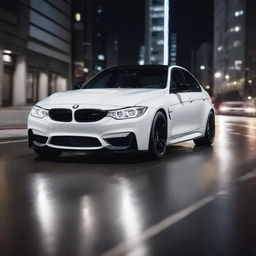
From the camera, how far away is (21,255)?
3.86 metres

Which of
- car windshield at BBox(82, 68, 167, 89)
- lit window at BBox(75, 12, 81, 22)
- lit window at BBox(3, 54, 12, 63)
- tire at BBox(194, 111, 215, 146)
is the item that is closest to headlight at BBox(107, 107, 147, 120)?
car windshield at BBox(82, 68, 167, 89)

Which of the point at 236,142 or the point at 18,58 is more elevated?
the point at 18,58

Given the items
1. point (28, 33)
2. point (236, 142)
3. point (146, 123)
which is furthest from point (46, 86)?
point (146, 123)

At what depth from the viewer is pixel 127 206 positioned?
17.9 feet

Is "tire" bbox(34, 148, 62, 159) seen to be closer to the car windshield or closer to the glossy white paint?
the glossy white paint

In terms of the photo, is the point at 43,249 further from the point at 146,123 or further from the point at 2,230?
the point at 146,123

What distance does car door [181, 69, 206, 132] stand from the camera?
33.9 ft

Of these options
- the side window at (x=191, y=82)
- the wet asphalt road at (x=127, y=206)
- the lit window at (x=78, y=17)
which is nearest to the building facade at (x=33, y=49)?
the lit window at (x=78, y=17)

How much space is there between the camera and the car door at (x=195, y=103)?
33.9 feet

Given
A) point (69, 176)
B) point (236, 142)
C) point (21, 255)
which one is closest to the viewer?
point (21, 255)

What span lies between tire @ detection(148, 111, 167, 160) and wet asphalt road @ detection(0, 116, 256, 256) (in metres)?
0.17

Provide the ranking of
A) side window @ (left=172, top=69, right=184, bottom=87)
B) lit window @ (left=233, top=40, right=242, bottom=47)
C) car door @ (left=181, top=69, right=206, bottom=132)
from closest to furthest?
side window @ (left=172, top=69, right=184, bottom=87)
car door @ (left=181, top=69, right=206, bottom=132)
lit window @ (left=233, top=40, right=242, bottom=47)

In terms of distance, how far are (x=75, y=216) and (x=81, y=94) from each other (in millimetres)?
3943

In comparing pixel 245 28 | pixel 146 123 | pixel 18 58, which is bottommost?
pixel 146 123
